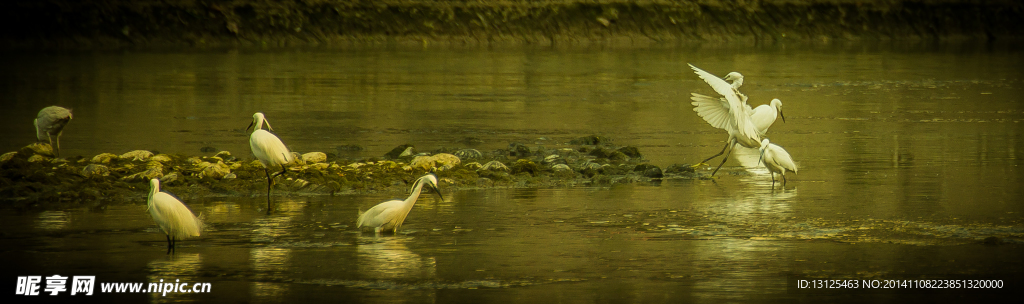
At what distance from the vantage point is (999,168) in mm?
13211

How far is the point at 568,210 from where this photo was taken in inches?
421

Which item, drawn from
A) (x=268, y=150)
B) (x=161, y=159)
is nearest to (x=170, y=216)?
(x=268, y=150)

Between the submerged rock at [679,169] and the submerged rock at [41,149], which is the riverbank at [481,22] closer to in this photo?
the submerged rock at [41,149]

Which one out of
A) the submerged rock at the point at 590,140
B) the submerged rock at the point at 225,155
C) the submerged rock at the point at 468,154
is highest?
the submerged rock at the point at 590,140

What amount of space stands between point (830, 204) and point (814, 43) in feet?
138

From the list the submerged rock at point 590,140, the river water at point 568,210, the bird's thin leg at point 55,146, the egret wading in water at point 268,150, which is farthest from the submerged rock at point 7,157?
the submerged rock at point 590,140

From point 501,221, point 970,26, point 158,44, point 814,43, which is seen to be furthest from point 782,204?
point 970,26

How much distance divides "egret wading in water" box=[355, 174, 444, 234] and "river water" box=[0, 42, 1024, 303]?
14cm

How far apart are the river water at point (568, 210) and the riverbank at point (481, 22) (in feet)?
64.9

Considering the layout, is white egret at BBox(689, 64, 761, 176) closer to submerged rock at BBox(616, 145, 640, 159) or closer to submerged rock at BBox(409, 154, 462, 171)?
submerged rock at BBox(616, 145, 640, 159)

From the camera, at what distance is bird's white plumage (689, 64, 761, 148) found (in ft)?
41.8

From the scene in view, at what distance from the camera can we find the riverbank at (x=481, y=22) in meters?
45.3

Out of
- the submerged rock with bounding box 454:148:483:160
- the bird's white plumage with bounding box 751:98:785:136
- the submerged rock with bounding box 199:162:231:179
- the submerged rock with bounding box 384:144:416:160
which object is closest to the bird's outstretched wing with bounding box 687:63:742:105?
the bird's white plumage with bounding box 751:98:785:136

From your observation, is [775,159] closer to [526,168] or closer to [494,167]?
[526,168]
